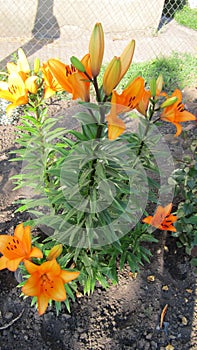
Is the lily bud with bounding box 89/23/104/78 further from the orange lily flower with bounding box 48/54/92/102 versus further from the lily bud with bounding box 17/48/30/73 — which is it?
the lily bud with bounding box 17/48/30/73

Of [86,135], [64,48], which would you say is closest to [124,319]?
[86,135]

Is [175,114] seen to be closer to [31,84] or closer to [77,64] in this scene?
[77,64]

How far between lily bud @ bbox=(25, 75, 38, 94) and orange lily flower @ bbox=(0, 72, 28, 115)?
15mm

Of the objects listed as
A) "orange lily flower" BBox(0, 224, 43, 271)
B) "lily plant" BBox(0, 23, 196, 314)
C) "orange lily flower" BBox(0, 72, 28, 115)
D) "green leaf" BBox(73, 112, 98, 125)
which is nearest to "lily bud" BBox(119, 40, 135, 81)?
"lily plant" BBox(0, 23, 196, 314)

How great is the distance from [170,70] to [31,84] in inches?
141

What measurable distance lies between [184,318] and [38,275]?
143 centimetres

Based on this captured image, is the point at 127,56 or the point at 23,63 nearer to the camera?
the point at 127,56

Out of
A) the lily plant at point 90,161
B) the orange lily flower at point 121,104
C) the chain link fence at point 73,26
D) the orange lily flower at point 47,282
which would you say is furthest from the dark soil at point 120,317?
the chain link fence at point 73,26

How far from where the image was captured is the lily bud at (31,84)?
159 cm

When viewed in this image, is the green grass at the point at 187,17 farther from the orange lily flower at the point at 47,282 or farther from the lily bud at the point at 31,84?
the orange lily flower at the point at 47,282

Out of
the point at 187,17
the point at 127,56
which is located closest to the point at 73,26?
the point at 187,17

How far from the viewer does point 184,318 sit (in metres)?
2.47

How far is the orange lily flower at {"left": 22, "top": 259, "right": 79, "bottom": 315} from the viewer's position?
4.88 ft

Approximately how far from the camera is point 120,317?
2.44 meters
